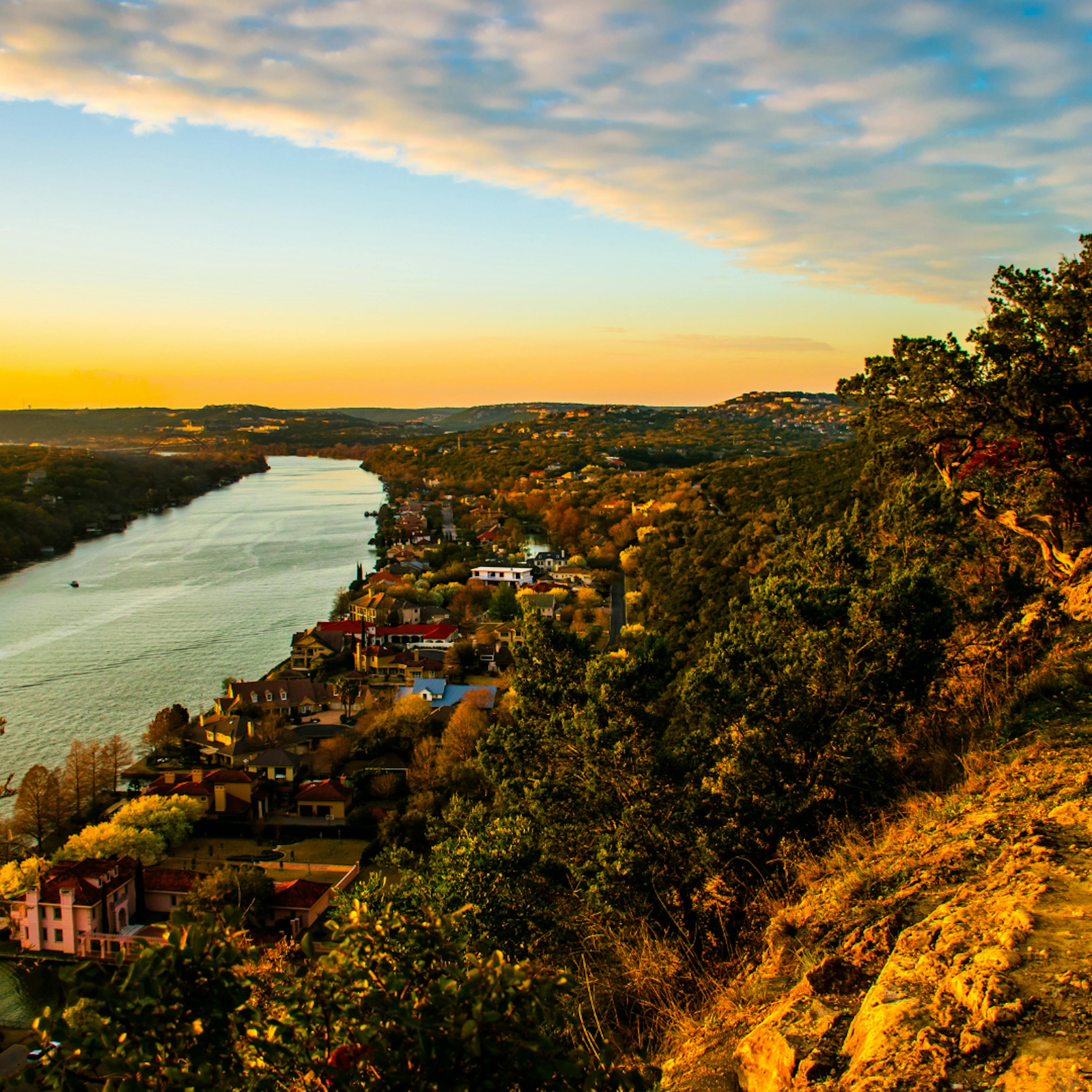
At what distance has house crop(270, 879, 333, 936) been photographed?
8.82 meters

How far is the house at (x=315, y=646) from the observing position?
1806 centimetres

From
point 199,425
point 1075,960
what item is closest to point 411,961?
point 1075,960

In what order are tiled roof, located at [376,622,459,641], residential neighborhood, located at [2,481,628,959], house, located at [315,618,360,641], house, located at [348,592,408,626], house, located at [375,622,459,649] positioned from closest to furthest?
1. residential neighborhood, located at [2,481,628,959]
2. house, located at [315,618,360,641]
3. house, located at [375,622,459,649]
4. tiled roof, located at [376,622,459,641]
5. house, located at [348,592,408,626]

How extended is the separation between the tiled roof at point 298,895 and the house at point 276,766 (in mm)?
3648

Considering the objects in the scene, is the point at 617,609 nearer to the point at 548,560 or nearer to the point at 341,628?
the point at 548,560

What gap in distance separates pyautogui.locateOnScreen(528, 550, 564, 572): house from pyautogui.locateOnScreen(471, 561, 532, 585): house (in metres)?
0.66

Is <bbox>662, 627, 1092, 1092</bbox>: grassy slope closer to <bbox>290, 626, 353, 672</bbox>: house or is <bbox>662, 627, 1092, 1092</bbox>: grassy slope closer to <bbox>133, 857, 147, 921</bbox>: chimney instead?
<bbox>133, 857, 147, 921</bbox>: chimney

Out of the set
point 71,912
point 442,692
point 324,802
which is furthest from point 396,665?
point 71,912

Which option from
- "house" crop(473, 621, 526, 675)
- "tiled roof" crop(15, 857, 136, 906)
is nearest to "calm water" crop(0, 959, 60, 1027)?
"tiled roof" crop(15, 857, 136, 906)

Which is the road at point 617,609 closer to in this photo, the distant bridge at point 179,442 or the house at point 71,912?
the house at point 71,912

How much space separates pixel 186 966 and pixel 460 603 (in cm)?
2279

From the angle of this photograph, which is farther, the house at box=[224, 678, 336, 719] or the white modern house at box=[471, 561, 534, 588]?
the white modern house at box=[471, 561, 534, 588]

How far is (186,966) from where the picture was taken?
1.35m

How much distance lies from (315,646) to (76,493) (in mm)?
29292
